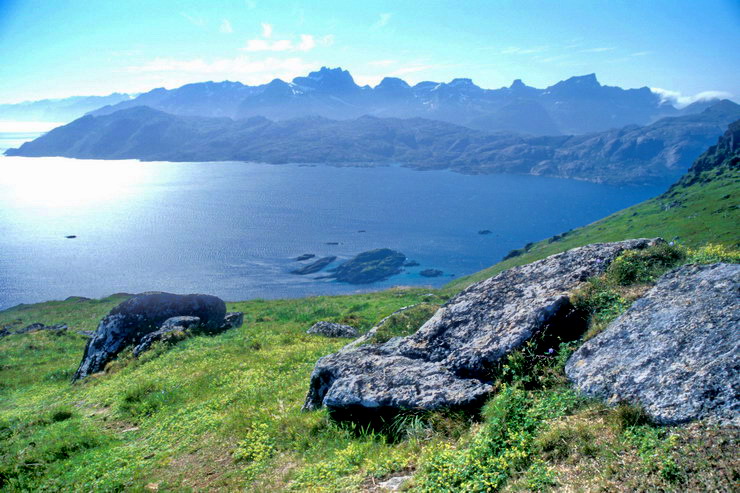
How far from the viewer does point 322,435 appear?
369 inches

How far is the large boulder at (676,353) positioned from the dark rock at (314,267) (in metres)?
134

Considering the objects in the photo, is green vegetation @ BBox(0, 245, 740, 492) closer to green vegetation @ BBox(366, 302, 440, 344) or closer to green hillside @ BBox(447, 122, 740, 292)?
green vegetation @ BBox(366, 302, 440, 344)

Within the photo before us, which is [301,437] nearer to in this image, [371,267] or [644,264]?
[644,264]

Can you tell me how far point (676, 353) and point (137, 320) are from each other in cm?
2527

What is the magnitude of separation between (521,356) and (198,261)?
148m

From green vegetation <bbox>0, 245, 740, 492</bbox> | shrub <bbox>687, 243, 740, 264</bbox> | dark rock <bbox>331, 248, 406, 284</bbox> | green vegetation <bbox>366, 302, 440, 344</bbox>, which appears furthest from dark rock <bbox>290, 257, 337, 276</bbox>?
shrub <bbox>687, 243, 740, 264</bbox>

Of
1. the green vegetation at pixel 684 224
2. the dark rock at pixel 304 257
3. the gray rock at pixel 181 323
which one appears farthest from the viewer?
the dark rock at pixel 304 257

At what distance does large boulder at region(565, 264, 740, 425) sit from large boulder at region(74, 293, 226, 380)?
2121 centimetres

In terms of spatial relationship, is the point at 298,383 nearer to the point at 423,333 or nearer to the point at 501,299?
the point at 423,333

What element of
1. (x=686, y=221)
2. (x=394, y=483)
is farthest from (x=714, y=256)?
(x=686, y=221)

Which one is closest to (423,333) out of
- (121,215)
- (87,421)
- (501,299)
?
(501,299)

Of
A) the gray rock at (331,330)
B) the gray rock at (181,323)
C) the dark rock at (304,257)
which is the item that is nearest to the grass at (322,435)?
the gray rock at (181,323)

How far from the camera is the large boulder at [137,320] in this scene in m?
21.7

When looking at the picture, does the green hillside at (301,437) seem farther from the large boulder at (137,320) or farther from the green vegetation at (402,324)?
the large boulder at (137,320)
